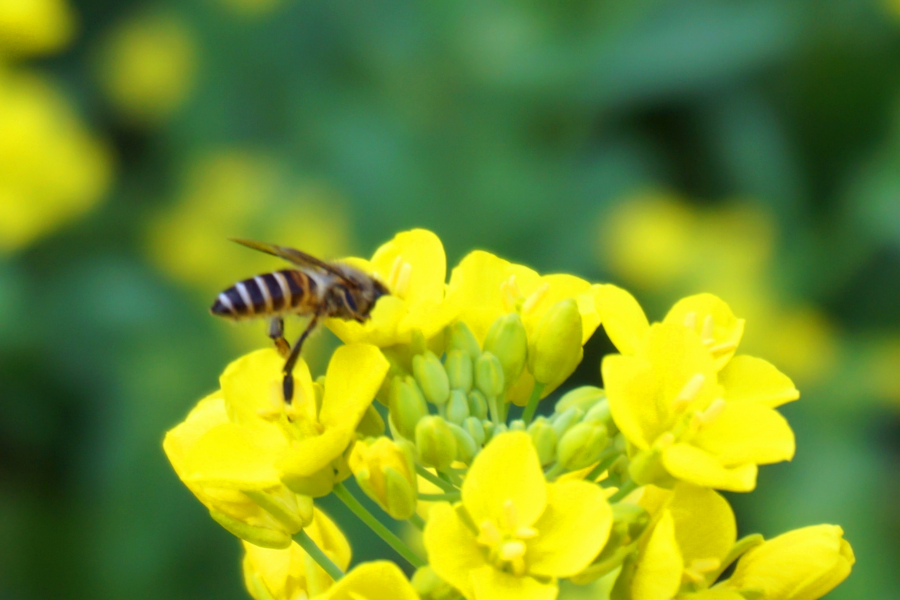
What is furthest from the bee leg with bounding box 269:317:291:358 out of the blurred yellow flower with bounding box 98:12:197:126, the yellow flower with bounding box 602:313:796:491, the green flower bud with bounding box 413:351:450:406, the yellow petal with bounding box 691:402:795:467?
the blurred yellow flower with bounding box 98:12:197:126

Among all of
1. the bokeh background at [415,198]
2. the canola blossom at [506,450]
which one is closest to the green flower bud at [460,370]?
the canola blossom at [506,450]

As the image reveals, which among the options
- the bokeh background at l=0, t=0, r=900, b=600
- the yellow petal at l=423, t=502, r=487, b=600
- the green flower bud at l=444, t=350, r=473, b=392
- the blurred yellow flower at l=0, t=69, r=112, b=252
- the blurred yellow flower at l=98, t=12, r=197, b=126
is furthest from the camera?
the blurred yellow flower at l=98, t=12, r=197, b=126

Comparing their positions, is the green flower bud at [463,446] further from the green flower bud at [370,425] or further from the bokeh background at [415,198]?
the bokeh background at [415,198]

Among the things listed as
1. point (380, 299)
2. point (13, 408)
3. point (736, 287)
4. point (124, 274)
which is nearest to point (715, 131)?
point (736, 287)

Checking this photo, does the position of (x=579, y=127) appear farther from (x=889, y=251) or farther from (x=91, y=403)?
(x=91, y=403)

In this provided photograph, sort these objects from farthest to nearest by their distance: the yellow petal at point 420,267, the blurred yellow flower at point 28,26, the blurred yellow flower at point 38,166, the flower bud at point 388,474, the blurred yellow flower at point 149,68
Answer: the blurred yellow flower at point 149,68 < the blurred yellow flower at point 38,166 < the blurred yellow flower at point 28,26 < the yellow petal at point 420,267 < the flower bud at point 388,474

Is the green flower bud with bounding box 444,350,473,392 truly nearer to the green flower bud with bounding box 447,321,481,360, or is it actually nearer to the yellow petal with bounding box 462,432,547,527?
the green flower bud with bounding box 447,321,481,360
